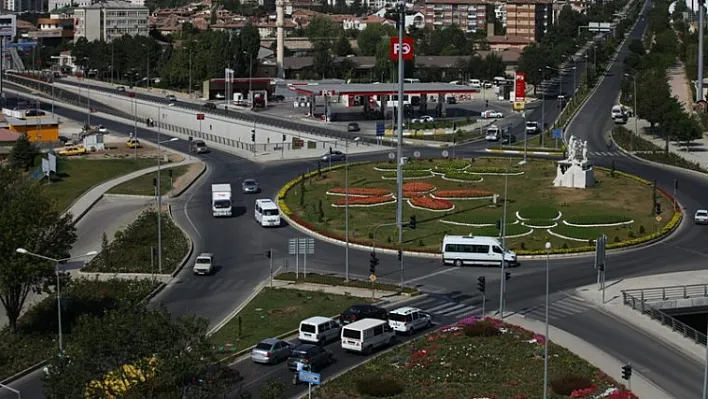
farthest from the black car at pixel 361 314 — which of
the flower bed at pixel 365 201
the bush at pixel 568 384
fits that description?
the flower bed at pixel 365 201

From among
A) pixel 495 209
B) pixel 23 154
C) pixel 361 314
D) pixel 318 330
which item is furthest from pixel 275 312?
pixel 23 154

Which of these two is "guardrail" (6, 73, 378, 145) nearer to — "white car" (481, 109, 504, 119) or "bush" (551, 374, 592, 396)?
"white car" (481, 109, 504, 119)

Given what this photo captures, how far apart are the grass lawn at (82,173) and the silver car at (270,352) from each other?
36.7 meters

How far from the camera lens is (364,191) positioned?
79.6 metres

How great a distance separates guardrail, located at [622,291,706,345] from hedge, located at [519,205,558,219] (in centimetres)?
1688

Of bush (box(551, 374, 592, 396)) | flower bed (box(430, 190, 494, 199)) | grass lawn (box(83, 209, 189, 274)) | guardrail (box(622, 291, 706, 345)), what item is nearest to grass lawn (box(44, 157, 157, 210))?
grass lawn (box(83, 209, 189, 274))

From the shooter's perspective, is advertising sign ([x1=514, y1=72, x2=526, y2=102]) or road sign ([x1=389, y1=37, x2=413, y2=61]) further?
advertising sign ([x1=514, y1=72, x2=526, y2=102])

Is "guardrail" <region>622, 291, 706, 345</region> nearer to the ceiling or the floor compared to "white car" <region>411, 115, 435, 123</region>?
nearer to the floor

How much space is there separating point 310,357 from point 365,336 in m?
3.06

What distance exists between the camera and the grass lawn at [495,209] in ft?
221

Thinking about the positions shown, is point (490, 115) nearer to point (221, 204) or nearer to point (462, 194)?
point (462, 194)

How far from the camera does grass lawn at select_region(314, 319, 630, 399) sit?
133ft

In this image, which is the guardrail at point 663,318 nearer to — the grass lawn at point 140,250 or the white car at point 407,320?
the white car at point 407,320

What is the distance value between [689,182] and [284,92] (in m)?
79.5
